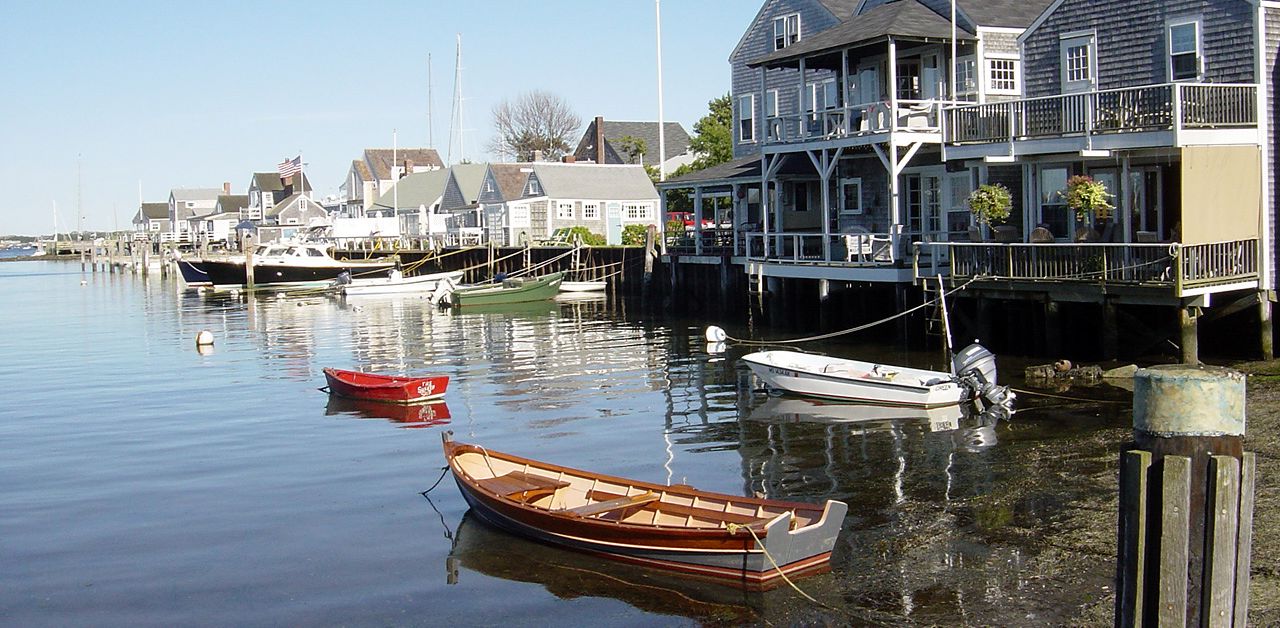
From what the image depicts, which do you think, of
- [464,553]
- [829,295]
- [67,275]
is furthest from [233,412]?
[67,275]

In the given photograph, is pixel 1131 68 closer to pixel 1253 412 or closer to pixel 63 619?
pixel 1253 412

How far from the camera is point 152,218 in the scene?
167 metres

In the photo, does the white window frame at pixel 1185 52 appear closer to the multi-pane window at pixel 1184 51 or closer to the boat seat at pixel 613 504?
the multi-pane window at pixel 1184 51

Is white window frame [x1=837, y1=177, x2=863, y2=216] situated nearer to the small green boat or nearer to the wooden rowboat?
the small green boat

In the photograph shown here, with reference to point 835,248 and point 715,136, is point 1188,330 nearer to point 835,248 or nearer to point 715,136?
point 835,248

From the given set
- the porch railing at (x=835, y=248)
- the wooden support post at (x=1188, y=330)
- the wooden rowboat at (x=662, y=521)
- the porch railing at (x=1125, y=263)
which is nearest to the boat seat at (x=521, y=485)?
the wooden rowboat at (x=662, y=521)

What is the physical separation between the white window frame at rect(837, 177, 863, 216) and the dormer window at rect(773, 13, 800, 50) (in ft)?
26.0

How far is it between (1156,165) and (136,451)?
70.9ft

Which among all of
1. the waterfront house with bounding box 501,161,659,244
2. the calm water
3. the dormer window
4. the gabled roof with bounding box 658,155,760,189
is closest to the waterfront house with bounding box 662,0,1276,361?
the gabled roof with bounding box 658,155,760,189

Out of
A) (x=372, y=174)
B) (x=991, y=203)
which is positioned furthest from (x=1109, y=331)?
(x=372, y=174)

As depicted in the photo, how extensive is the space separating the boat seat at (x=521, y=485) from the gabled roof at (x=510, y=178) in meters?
62.4

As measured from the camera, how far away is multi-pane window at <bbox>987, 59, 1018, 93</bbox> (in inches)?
1318

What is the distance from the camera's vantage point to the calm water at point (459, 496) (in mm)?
12430

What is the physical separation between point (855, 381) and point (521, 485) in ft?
31.2
